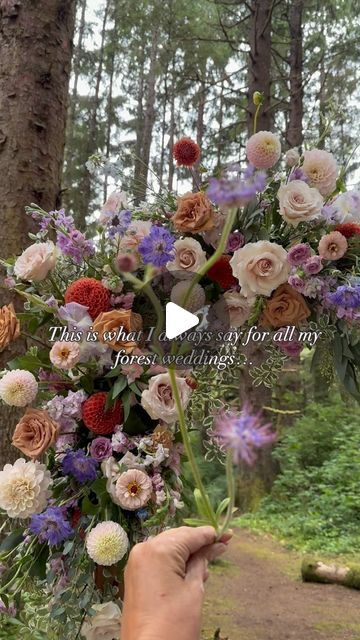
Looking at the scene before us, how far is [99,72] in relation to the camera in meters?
12.0

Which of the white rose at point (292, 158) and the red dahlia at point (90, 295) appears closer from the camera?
the red dahlia at point (90, 295)

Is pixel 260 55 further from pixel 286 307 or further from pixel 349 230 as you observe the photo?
pixel 286 307

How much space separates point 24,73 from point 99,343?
133 centimetres

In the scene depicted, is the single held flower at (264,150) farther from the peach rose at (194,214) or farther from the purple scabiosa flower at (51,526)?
the purple scabiosa flower at (51,526)

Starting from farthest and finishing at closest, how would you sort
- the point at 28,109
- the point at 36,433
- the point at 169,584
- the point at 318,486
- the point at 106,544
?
the point at 318,486
the point at 28,109
the point at 36,433
the point at 106,544
the point at 169,584

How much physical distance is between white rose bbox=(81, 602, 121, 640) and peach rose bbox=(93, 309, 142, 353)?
63 centimetres

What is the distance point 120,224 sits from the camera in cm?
158

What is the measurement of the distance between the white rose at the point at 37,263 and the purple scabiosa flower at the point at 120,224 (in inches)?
6.4

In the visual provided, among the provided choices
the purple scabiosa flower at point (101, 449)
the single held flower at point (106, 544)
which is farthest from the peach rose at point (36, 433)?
the single held flower at point (106, 544)

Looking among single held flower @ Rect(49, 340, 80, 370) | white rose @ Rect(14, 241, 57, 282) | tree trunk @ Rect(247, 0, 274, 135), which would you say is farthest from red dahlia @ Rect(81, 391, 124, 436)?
tree trunk @ Rect(247, 0, 274, 135)

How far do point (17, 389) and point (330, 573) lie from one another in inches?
165

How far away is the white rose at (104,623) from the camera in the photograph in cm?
140

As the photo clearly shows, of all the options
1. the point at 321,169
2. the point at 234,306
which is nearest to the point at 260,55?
the point at 321,169

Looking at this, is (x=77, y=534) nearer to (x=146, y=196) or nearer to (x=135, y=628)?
(x=135, y=628)
